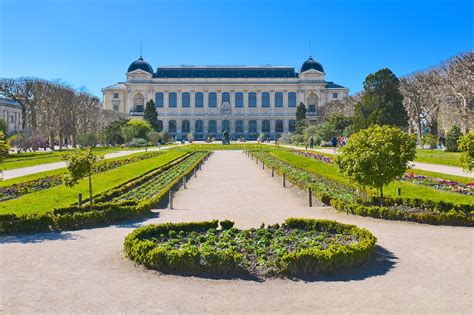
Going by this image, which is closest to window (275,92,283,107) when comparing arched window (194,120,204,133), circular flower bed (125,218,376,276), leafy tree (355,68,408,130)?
arched window (194,120,204,133)

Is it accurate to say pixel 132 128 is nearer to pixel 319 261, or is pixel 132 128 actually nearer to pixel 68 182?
pixel 68 182

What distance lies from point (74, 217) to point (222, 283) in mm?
5561

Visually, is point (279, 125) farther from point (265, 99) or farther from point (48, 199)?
point (48, 199)

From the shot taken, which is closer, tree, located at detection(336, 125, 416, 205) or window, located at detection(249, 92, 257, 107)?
tree, located at detection(336, 125, 416, 205)

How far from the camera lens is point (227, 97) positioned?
113m

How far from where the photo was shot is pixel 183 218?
1259 cm

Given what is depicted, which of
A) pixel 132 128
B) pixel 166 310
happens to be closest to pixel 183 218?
pixel 166 310

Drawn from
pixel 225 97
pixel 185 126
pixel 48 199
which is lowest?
pixel 48 199

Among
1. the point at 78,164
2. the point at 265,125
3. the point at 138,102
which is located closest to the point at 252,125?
the point at 265,125

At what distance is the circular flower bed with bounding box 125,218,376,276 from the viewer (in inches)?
302

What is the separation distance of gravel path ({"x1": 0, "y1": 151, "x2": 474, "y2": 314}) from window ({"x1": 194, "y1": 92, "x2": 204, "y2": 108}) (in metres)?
103

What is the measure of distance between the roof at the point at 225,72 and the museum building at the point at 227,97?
25cm

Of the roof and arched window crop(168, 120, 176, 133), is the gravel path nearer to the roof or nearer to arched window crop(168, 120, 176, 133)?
arched window crop(168, 120, 176, 133)

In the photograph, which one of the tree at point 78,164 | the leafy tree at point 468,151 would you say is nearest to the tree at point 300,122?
the leafy tree at point 468,151
